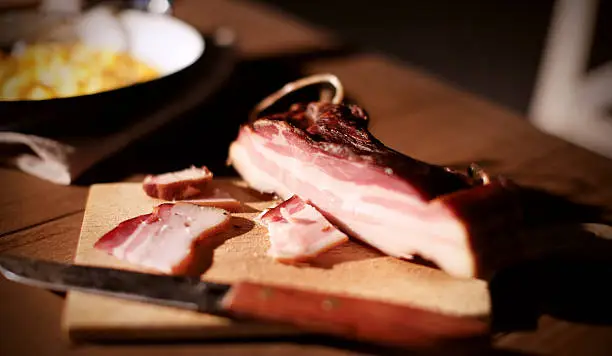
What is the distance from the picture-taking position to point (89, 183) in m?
1.61

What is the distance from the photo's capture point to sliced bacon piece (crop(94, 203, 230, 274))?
119cm

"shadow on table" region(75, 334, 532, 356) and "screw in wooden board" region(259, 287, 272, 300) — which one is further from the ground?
"screw in wooden board" region(259, 287, 272, 300)

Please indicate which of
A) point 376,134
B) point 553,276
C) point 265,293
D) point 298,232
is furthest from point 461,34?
point 265,293

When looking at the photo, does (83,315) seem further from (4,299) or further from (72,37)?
(72,37)

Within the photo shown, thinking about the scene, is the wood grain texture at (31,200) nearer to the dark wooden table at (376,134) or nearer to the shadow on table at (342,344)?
the dark wooden table at (376,134)

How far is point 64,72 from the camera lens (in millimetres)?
1736

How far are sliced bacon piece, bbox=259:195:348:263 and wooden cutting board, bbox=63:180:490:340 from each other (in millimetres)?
24

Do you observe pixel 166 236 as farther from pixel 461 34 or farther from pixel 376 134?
pixel 461 34

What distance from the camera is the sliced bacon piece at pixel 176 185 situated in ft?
4.69

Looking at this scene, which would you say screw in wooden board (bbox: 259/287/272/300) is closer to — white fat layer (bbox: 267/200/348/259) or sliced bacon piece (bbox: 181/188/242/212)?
white fat layer (bbox: 267/200/348/259)

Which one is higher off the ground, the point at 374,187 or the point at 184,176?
the point at 374,187

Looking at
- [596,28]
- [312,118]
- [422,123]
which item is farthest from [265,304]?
[596,28]

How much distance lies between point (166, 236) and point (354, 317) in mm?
432

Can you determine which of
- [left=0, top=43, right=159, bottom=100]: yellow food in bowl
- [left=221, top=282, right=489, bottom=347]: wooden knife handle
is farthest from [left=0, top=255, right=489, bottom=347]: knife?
[left=0, top=43, right=159, bottom=100]: yellow food in bowl
